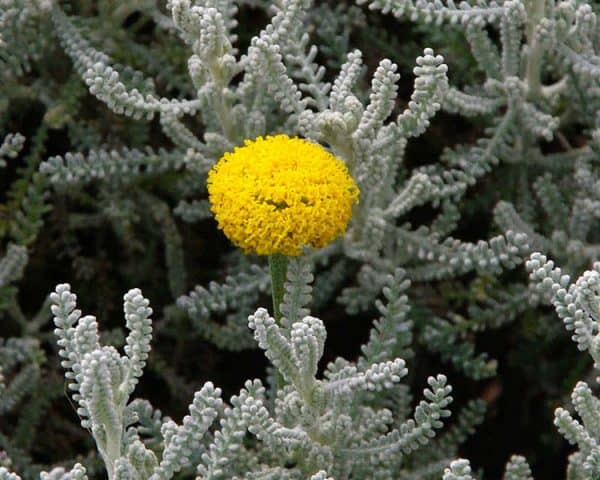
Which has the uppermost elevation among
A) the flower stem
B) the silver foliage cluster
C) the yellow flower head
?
the yellow flower head

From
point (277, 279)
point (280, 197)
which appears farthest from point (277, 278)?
point (280, 197)

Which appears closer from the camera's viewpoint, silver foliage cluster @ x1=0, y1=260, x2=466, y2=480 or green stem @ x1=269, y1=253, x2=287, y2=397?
silver foliage cluster @ x1=0, y1=260, x2=466, y2=480

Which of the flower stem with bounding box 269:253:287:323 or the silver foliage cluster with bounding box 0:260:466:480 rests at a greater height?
the flower stem with bounding box 269:253:287:323

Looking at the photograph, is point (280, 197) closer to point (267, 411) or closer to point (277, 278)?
point (277, 278)

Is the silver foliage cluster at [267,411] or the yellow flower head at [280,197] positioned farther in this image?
the yellow flower head at [280,197]

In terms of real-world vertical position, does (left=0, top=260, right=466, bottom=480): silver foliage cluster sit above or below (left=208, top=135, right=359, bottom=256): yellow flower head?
below

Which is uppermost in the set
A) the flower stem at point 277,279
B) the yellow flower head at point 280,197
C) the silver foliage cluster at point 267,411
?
the yellow flower head at point 280,197

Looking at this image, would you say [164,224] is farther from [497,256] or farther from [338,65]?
[497,256]

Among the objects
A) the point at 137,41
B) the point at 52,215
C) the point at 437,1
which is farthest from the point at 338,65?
the point at 52,215

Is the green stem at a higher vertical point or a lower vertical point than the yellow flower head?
lower
